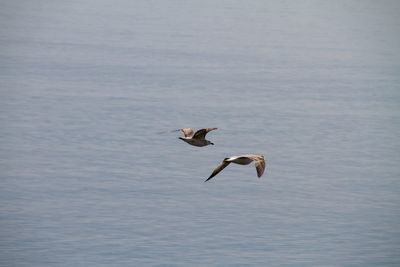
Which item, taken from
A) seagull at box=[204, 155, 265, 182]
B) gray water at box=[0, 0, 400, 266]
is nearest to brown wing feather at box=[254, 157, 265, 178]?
seagull at box=[204, 155, 265, 182]

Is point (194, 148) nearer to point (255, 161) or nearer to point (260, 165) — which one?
point (255, 161)

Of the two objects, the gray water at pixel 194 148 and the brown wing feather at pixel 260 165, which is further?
the gray water at pixel 194 148

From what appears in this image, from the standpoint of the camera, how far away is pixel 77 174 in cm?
6038

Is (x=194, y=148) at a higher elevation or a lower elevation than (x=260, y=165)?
higher

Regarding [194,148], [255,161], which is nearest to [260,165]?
[255,161]

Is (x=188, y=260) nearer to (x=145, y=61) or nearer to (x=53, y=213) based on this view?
(x=53, y=213)

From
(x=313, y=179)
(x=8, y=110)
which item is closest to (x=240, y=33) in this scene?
(x=8, y=110)

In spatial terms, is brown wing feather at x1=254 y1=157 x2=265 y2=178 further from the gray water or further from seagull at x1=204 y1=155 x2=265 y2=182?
the gray water

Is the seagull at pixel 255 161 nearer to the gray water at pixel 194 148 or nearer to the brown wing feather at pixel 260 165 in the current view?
the brown wing feather at pixel 260 165

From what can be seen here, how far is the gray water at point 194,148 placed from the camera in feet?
167

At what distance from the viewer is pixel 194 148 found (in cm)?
7069

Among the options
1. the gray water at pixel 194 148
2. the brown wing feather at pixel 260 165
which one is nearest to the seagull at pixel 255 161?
the brown wing feather at pixel 260 165

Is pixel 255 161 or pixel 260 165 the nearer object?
pixel 260 165

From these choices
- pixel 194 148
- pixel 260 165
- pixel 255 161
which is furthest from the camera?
pixel 194 148
